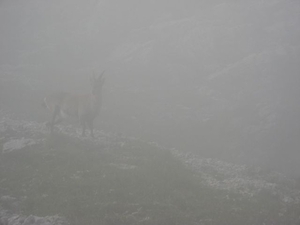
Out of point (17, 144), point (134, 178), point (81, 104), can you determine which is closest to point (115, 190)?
point (134, 178)

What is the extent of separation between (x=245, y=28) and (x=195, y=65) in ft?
35.3

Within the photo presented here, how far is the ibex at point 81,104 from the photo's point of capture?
22041mm

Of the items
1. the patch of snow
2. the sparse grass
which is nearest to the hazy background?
the patch of snow

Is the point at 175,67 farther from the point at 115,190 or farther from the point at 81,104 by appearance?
the point at 115,190

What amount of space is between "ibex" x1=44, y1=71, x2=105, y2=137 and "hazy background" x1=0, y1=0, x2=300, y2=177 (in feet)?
21.3

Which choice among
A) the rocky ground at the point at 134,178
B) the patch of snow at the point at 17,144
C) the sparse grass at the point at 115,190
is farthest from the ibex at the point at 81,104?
the patch of snow at the point at 17,144

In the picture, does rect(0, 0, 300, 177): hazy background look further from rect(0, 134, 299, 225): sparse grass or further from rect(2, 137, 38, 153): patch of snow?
rect(0, 134, 299, 225): sparse grass

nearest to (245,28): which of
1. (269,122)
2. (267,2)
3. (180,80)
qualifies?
(267,2)

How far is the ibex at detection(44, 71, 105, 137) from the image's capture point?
22.0 m

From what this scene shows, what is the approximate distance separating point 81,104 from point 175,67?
891 inches

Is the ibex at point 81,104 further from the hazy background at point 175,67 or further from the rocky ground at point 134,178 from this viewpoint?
the hazy background at point 175,67

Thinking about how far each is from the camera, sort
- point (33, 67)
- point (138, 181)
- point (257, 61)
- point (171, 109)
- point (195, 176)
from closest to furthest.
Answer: point (138, 181), point (195, 176), point (171, 109), point (257, 61), point (33, 67)

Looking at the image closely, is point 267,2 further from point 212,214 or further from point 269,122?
point 212,214

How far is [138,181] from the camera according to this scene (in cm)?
1594
